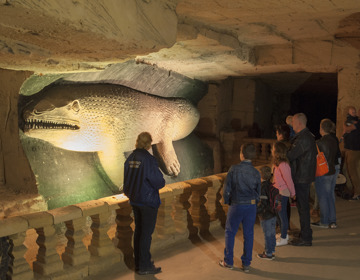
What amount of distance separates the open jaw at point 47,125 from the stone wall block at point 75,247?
2.00m

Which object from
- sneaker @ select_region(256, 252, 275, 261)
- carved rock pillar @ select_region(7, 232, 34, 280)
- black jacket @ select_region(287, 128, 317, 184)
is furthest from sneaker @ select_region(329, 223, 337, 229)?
carved rock pillar @ select_region(7, 232, 34, 280)

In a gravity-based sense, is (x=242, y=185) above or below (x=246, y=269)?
above

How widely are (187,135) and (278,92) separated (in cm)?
558

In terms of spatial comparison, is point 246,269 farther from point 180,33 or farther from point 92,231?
point 180,33

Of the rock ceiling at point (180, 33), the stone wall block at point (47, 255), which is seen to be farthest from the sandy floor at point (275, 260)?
the rock ceiling at point (180, 33)

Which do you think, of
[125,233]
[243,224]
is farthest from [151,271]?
[243,224]

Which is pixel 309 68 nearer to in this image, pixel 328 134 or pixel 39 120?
pixel 328 134

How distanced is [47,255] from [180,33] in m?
3.06

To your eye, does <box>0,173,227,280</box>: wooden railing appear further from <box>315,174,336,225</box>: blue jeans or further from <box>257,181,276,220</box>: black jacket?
<box>315,174,336,225</box>: blue jeans

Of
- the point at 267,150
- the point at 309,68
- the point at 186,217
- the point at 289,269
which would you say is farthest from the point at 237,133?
the point at 289,269

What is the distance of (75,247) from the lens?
12.4ft

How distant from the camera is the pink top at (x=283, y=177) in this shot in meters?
4.33

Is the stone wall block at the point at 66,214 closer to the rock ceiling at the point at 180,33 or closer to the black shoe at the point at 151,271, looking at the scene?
the black shoe at the point at 151,271

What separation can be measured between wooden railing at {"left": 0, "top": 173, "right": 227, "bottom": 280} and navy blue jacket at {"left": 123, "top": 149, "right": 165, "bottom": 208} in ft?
1.48
